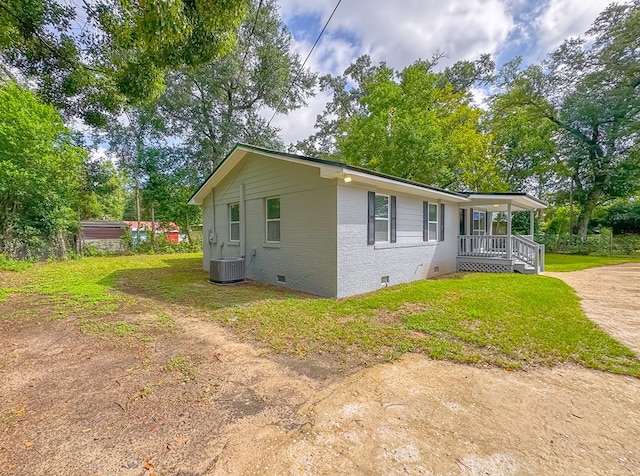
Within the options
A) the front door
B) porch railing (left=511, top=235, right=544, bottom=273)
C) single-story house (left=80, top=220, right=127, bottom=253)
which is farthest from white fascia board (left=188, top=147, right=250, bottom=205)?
the front door

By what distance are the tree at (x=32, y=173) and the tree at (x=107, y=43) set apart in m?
6.64

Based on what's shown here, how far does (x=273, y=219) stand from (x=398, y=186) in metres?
3.73

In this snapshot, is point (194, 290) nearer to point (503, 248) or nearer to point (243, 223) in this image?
point (243, 223)

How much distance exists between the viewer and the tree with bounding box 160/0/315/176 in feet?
58.6

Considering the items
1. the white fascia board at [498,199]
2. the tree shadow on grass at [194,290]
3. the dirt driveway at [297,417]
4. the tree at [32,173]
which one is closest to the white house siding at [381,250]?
the white fascia board at [498,199]

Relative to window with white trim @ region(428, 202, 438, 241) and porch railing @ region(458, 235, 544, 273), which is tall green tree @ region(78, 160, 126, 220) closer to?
window with white trim @ region(428, 202, 438, 241)

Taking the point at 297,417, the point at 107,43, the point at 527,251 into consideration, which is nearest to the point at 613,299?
the point at 527,251

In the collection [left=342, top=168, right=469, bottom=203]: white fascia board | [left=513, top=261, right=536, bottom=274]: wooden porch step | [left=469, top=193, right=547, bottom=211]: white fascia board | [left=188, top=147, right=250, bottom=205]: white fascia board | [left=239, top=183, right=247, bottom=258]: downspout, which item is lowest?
[left=513, top=261, right=536, bottom=274]: wooden porch step

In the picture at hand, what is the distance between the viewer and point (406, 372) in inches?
130

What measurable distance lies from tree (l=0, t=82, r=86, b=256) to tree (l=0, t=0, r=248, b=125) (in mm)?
6643

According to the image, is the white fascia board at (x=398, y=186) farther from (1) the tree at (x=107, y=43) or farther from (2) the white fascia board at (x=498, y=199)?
(1) the tree at (x=107, y=43)

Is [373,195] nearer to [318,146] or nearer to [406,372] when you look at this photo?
[406,372]

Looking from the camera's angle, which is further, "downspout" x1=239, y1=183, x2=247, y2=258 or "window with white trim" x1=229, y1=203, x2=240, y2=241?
"window with white trim" x1=229, y1=203, x2=240, y2=241

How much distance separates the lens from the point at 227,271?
28.7 feet
